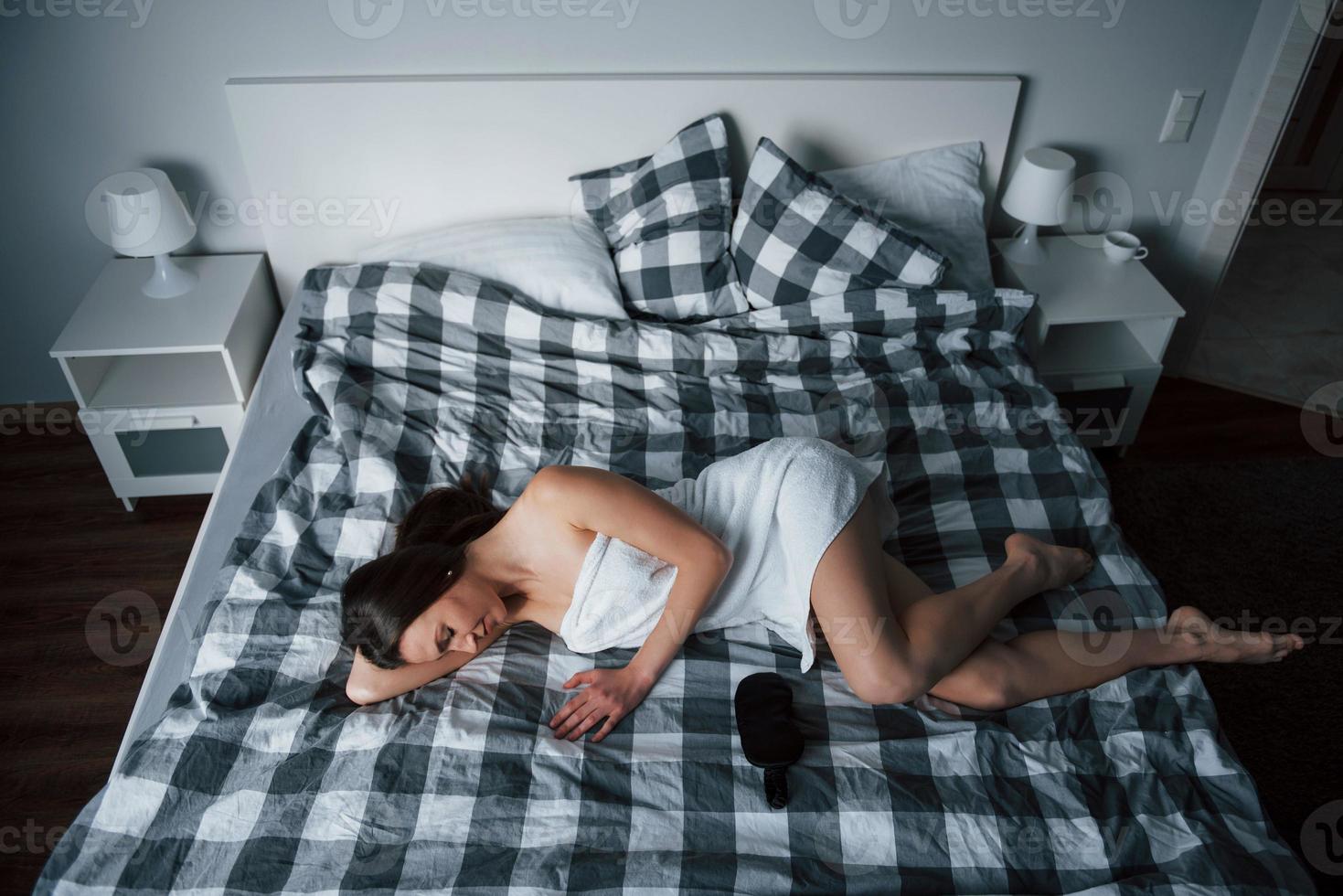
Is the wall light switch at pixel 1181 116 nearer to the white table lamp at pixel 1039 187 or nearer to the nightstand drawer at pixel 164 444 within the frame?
the white table lamp at pixel 1039 187

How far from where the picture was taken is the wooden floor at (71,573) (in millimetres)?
1875

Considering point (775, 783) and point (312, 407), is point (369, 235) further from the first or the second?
point (775, 783)

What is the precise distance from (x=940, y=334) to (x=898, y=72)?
717 millimetres

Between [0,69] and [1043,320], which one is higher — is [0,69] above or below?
above

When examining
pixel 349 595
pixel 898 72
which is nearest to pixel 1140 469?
pixel 898 72

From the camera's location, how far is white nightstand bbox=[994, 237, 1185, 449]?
2400mm

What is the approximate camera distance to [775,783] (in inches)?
53.5

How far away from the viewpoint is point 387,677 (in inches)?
58.9

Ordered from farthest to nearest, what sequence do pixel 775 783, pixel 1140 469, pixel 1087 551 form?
1. pixel 1140 469
2. pixel 1087 551
3. pixel 775 783

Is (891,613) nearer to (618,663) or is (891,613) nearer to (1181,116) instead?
(618,663)

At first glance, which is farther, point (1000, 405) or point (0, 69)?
point (0, 69)

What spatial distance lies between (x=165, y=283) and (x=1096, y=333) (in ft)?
8.22

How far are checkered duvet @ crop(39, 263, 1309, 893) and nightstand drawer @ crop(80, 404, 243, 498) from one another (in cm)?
48

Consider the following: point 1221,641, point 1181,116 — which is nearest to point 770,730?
point 1221,641
